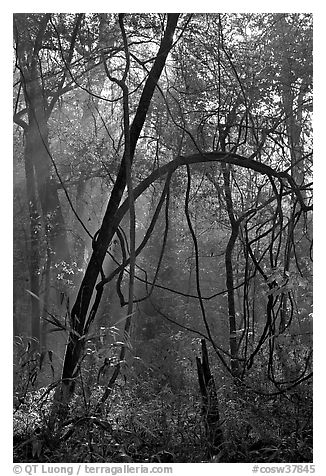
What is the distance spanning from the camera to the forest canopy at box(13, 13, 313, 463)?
238 centimetres

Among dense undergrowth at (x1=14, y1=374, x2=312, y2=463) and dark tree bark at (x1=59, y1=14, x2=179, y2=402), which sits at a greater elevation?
dark tree bark at (x1=59, y1=14, x2=179, y2=402)

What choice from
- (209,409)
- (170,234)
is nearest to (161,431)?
(209,409)

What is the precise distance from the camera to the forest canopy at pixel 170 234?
7.80 ft

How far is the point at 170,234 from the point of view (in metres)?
6.72

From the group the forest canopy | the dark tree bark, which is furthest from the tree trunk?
the dark tree bark

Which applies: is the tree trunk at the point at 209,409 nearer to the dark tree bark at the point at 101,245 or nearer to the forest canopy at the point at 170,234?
the forest canopy at the point at 170,234

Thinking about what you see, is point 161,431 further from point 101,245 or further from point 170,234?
point 170,234

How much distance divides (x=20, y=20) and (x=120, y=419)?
87.9 inches

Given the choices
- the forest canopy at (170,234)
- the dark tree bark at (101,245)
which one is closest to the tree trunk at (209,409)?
the forest canopy at (170,234)

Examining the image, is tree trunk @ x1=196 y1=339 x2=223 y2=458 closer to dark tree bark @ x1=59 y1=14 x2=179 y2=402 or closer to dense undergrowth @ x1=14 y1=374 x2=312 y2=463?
dense undergrowth @ x1=14 y1=374 x2=312 y2=463
